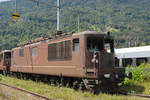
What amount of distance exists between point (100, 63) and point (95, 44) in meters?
1.06

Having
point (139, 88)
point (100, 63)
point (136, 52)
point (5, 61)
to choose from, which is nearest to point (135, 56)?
point (136, 52)

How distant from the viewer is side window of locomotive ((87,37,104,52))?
983cm

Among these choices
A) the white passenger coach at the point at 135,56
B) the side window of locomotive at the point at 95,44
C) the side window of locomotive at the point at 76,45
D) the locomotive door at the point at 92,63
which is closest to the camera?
the locomotive door at the point at 92,63

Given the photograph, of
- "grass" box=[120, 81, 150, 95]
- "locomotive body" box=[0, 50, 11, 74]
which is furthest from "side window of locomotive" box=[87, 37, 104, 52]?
"locomotive body" box=[0, 50, 11, 74]

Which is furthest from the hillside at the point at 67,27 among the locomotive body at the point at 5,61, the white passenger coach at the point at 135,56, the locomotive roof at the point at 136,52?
the locomotive body at the point at 5,61

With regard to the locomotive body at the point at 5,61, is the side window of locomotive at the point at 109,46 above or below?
above

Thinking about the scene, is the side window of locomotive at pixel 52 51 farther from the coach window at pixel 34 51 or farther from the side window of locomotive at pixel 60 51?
the coach window at pixel 34 51

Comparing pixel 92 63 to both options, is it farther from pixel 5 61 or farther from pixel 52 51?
pixel 5 61

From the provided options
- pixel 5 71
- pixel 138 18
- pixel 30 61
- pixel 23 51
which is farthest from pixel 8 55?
pixel 138 18

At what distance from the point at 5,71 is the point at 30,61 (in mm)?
8396

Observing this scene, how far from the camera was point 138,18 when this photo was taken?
19188 centimetres

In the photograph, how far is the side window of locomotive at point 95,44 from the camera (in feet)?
32.2

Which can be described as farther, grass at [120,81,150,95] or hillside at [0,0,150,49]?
hillside at [0,0,150,49]

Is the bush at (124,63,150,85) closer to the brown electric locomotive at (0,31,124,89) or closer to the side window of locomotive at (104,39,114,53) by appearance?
the side window of locomotive at (104,39,114,53)
